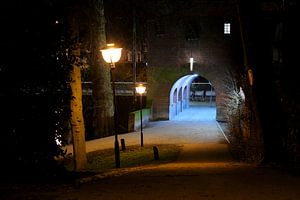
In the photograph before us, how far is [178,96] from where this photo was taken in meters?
36.9

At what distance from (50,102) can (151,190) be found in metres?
2.83

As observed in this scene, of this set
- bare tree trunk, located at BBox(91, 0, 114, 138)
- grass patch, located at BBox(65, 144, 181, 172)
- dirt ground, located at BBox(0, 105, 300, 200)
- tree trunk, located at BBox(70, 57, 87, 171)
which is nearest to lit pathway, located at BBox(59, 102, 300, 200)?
dirt ground, located at BBox(0, 105, 300, 200)

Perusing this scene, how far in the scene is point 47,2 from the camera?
8.93 metres

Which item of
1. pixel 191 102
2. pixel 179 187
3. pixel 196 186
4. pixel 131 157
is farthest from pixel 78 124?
pixel 191 102

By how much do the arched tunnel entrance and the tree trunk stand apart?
17.4 m

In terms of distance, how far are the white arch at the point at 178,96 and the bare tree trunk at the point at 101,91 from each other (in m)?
7.54

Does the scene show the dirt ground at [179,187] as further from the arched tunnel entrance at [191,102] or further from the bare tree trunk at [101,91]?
the arched tunnel entrance at [191,102]

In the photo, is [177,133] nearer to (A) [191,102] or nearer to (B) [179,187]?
(B) [179,187]

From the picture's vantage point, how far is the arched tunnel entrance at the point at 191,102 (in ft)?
110

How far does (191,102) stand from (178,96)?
9.39m

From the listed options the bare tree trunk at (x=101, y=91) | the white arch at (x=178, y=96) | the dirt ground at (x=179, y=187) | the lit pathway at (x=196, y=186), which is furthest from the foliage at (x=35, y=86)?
the white arch at (x=178, y=96)

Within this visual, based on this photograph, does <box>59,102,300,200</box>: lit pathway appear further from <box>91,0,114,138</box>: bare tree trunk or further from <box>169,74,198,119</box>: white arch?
<box>169,74,198,119</box>: white arch

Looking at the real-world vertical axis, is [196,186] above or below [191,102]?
below

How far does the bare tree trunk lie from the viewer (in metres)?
25.5
